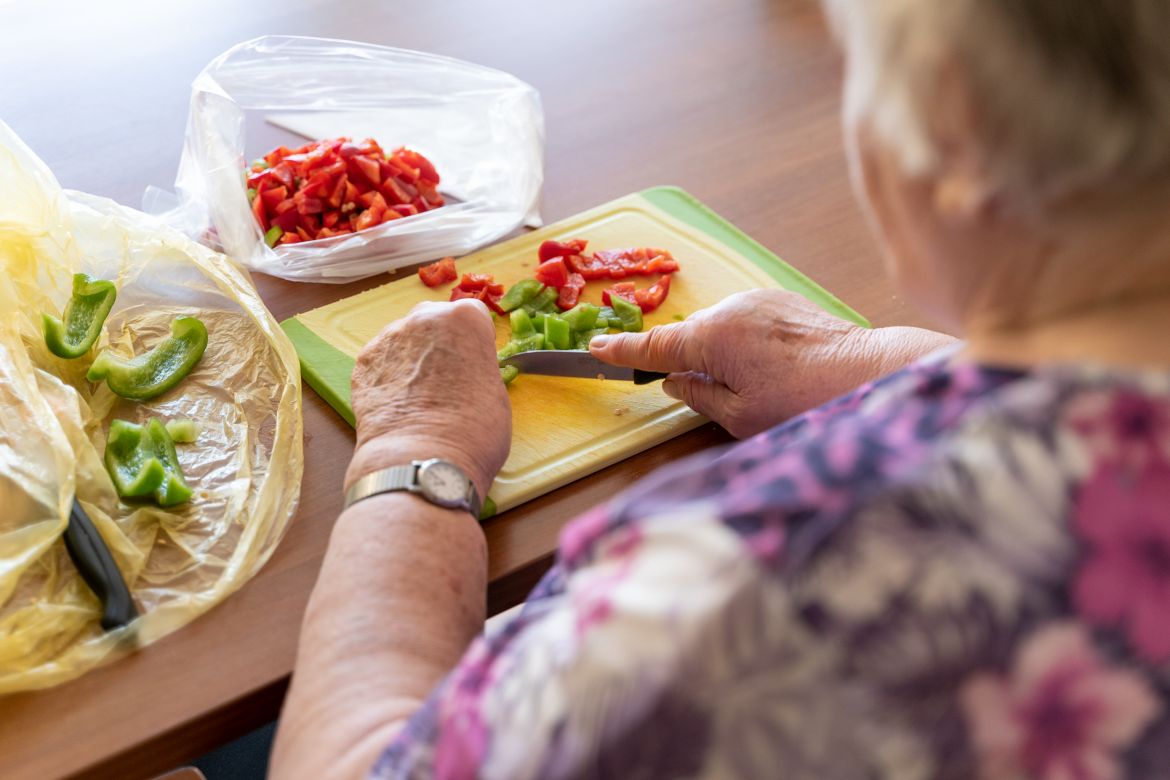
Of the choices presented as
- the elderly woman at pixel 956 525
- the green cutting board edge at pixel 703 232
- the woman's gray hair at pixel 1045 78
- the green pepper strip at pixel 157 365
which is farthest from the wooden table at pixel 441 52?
the woman's gray hair at pixel 1045 78

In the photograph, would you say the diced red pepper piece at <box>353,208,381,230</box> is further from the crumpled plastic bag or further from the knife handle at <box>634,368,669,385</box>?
the knife handle at <box>634,368,669,385</box>

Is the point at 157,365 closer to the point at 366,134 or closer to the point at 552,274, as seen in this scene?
the point at 552,274

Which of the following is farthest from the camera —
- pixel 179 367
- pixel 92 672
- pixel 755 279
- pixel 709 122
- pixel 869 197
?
pixel 709 122

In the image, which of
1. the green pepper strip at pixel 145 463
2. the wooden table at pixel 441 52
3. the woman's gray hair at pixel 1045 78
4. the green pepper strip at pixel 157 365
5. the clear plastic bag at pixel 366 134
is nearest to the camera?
the woman's gray hair at pixel 1045 78

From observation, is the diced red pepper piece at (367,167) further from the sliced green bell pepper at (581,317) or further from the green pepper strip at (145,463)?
the green pepper strip at (145,463)

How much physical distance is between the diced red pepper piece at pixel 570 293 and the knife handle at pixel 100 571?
1.89 feet

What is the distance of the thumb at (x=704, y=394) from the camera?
3.96 feet

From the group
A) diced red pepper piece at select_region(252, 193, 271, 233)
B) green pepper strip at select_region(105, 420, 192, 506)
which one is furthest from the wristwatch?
diced red pepper piece at select_region(252, 193, 271, 233)

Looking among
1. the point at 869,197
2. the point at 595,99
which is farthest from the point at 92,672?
the point at 595,99

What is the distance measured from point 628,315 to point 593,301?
6 centimetres

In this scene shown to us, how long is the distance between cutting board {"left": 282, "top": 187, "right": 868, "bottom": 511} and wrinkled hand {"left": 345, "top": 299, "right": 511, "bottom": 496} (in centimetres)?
3

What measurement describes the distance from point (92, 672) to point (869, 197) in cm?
71

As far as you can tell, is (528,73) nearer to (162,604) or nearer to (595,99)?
(595,99)

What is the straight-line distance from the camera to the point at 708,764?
2.01 feet
